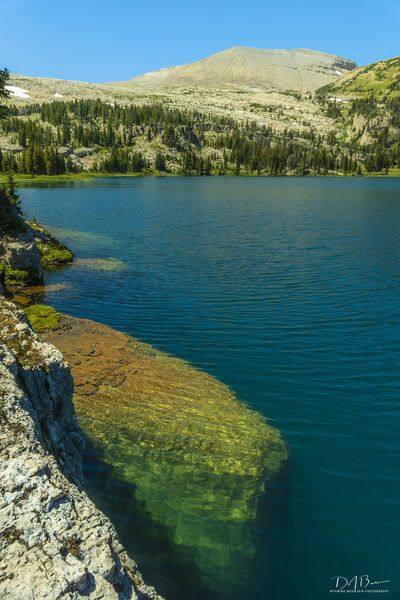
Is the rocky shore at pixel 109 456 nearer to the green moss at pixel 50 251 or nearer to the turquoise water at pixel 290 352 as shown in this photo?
the turquoise water at pixel 290 352

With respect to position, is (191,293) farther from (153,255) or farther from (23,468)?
(23,468)

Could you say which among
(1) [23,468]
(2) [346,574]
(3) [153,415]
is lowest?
(2) [346,574]

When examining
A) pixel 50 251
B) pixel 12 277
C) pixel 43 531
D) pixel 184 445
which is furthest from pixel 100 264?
pixel 43 531

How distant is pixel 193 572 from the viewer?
12.9 metres

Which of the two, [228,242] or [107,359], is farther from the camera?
[228,242]

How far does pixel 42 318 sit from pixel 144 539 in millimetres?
20772

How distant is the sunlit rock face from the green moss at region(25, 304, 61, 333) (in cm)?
383

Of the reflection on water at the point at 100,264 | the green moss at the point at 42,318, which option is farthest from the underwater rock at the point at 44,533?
the reflection on water at the point at 100,264

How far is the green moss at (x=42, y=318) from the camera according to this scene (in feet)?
98.2

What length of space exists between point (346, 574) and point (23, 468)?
36.5 feet

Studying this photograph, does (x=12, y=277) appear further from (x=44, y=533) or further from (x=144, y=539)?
(x=44, y=533)

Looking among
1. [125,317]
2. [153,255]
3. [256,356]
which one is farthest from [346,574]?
[153,255]

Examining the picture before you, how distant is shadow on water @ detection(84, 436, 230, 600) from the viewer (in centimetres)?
1236

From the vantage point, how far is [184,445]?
721 inches
